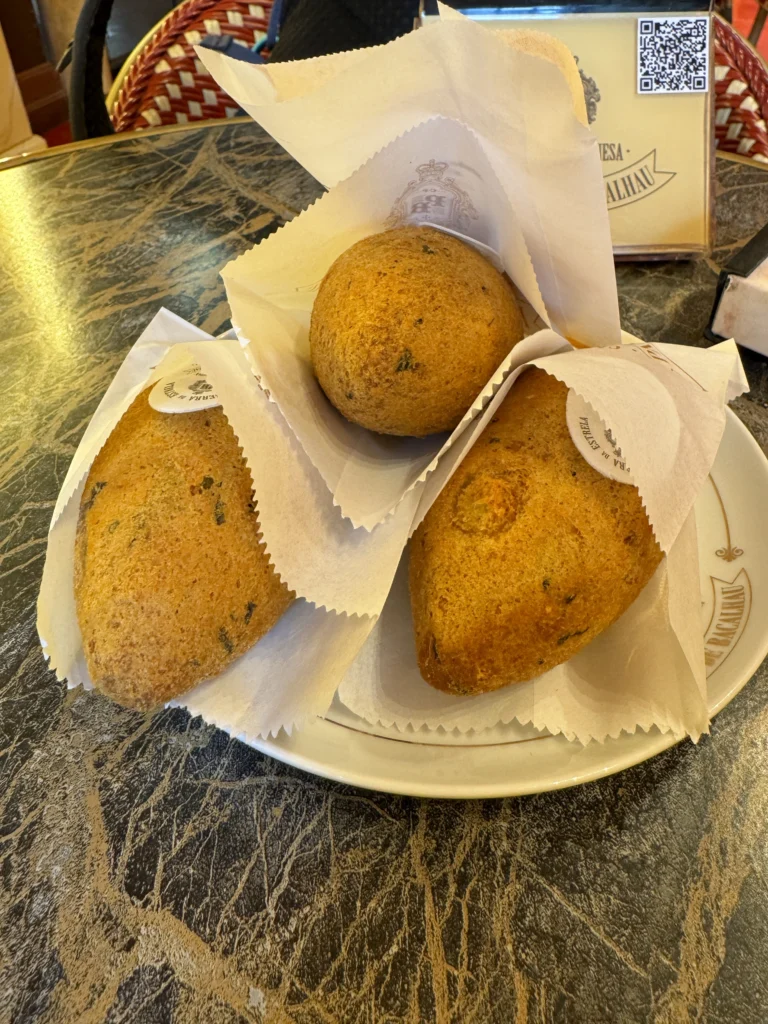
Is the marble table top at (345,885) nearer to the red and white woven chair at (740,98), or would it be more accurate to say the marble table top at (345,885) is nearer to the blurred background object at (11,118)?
the red and white woven chair at (740,98)

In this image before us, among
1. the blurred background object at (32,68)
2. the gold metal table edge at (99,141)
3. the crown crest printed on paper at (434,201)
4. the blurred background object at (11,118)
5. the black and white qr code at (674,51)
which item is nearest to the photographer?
the crown crest printed on paper at (434,201)

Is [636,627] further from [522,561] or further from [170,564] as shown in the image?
[170,564]

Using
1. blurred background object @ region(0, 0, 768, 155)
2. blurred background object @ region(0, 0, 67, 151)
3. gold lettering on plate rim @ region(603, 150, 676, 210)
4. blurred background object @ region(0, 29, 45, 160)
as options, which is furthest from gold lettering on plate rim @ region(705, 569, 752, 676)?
blurred background object @ region(0, 0, 67, 151)

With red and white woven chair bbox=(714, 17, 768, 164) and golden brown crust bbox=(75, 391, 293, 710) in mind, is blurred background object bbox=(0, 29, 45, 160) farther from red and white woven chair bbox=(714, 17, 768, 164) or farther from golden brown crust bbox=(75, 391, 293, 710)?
golden brown crust bbox=(75, 391, 293, 710)

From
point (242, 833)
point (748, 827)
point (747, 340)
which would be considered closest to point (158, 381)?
point (242, 833)

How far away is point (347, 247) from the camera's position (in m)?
0.51

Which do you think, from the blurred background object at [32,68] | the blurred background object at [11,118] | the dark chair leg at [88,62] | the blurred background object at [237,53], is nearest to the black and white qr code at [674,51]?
the blurred background object at [237,53]

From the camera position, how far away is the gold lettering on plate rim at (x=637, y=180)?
2.48 feet

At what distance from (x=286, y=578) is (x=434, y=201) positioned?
284 millimetres

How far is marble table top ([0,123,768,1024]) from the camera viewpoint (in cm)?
35

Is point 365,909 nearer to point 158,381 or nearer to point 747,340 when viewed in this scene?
point 158,381

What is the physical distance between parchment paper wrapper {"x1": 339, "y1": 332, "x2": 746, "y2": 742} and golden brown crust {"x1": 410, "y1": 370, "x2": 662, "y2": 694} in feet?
0.06

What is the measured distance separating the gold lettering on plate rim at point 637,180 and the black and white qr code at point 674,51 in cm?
7

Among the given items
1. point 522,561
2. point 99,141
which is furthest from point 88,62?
point 522,561
